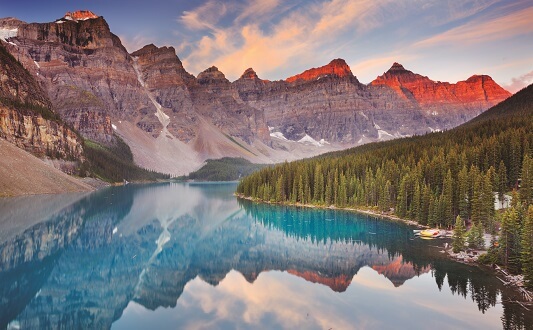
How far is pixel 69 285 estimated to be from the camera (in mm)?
37000

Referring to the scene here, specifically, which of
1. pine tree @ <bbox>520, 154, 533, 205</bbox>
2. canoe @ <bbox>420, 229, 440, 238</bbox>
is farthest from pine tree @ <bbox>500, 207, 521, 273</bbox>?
pine tree @ <bbox>520, 154, 533, 205</bbox>

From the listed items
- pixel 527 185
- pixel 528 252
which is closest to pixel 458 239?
pixel 528 252

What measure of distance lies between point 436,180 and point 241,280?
53.8 m

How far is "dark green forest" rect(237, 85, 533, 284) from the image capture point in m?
58.2

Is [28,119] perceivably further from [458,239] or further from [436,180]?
[458,239]

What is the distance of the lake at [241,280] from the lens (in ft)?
94.8

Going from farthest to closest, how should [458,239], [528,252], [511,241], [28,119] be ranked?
[28,119]
[458,239]
[511,241]
[528,252]

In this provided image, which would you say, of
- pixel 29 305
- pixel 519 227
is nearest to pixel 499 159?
pixel 519 227

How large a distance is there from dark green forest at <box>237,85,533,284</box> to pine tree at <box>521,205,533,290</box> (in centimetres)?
13

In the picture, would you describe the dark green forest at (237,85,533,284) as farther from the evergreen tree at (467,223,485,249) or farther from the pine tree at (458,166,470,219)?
the evergreen tree at (467,223,485,249)

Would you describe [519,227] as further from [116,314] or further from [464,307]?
[116,314]

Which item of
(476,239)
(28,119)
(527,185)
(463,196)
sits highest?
(28,119)

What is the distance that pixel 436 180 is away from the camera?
78.9m

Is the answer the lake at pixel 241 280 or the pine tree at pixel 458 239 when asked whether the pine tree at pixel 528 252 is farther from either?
the pine tree at pixel 458 239
